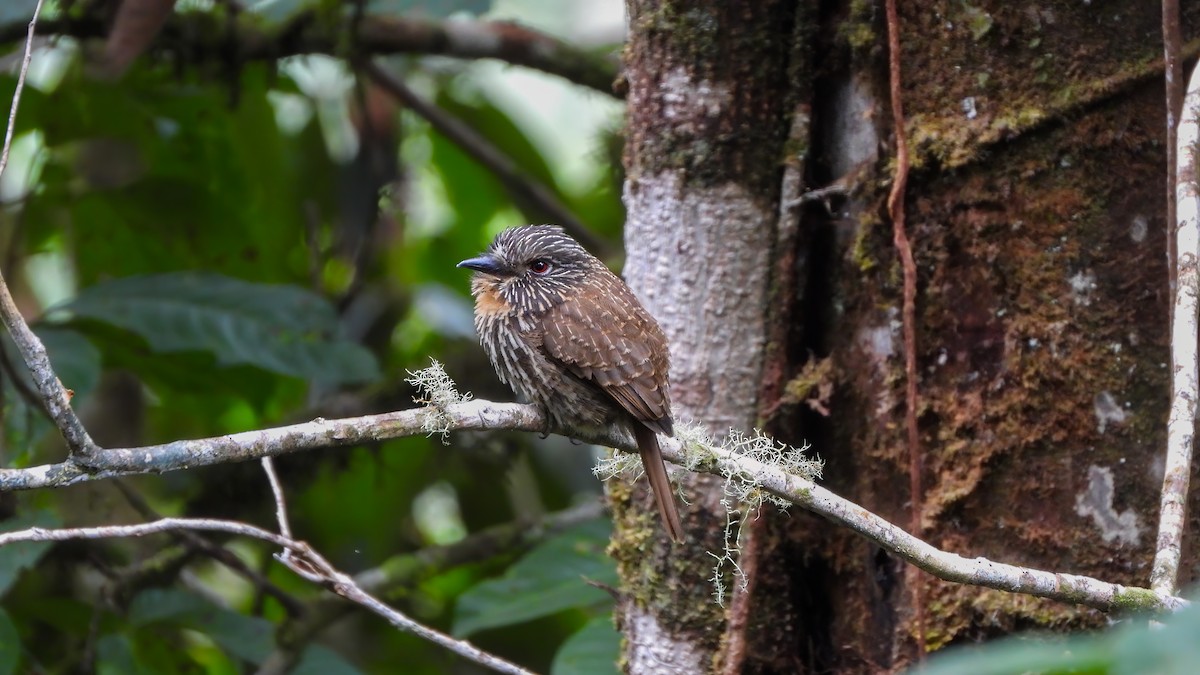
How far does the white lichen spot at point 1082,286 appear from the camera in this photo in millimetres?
2357

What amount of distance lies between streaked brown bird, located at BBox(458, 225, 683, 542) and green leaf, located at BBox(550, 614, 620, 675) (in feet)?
1.69

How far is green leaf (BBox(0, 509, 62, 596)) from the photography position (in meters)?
2.75

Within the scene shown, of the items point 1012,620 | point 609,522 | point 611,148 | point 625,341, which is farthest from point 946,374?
point 611,148

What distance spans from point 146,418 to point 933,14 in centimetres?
366

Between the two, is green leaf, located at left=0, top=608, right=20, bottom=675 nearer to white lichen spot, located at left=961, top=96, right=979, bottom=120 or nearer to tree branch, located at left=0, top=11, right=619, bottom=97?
tree branch, located at left=0, top=11, right=619, bottom=97

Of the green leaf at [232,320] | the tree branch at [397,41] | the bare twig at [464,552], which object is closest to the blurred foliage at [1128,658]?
the green leaf at [232,320]

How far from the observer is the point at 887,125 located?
2.57 metres

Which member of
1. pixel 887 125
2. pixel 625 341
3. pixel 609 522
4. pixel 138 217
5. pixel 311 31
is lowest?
pixel 609 522

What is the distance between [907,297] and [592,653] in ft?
3.70

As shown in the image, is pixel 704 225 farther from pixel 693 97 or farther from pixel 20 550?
pixel 20 550

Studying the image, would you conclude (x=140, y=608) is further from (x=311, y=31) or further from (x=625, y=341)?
(x=311, y=31)

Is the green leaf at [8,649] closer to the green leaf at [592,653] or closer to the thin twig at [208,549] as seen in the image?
the thin twig at [208,549]

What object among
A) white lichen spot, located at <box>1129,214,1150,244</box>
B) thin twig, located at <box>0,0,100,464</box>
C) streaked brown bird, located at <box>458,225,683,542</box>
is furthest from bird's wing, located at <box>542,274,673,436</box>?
thin twig, located at <box>0,0,100,464</box>

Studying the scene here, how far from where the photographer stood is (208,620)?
3336mm
